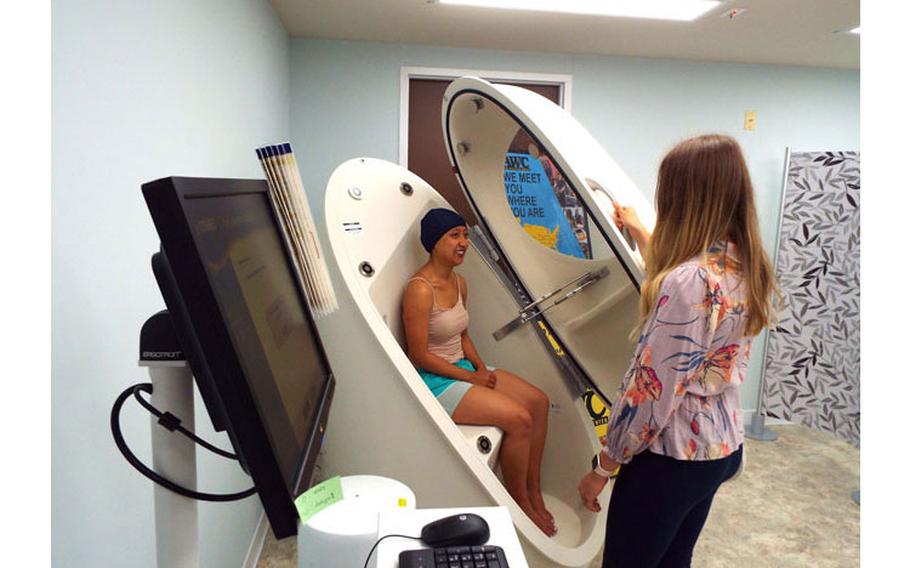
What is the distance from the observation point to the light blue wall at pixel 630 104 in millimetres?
3486

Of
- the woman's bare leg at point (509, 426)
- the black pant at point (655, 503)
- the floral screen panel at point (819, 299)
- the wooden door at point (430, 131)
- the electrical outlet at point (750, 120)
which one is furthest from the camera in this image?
the electrical outlet at point (750, 120)

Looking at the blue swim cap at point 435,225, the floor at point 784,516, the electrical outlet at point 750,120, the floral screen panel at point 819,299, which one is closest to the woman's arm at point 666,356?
the blue swim cap at point 435,225

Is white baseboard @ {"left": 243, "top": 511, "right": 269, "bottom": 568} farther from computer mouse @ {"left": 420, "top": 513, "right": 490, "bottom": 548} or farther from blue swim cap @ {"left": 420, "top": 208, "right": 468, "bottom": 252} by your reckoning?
computer mouse @ {"left": 420, "top": 513, "right": 490, "bottom": 548}

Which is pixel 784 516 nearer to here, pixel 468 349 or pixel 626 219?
pixel 468 349

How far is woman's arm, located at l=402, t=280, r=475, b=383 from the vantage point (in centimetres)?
230

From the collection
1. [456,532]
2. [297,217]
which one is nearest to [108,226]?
[297,217]

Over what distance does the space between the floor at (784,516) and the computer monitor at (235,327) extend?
1.95 m

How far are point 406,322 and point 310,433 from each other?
60.4 inches

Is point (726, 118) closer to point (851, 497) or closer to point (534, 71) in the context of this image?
point (534, 71)

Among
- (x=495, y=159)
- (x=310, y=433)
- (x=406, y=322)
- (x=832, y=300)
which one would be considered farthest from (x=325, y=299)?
(x=832, y=300)

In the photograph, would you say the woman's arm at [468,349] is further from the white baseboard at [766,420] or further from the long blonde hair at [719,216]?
the white baseboard at [766,420]

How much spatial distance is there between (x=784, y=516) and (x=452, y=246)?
2.11 meters

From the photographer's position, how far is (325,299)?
1173 millimetres

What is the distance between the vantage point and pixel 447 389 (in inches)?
88.6
